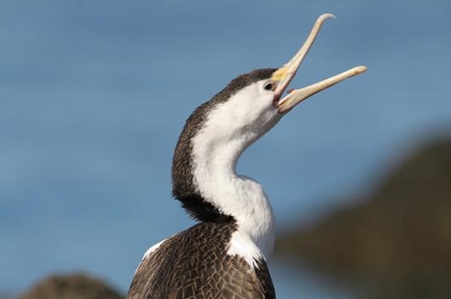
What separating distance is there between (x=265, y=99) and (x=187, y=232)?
1211mm

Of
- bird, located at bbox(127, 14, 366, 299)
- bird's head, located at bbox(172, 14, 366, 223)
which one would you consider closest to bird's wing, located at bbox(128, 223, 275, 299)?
bird, located at bbox(127, 14, 366, 299)

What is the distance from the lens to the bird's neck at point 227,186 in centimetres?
1323

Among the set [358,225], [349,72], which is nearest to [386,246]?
[358,225]

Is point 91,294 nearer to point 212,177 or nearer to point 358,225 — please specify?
Result: point 212,177

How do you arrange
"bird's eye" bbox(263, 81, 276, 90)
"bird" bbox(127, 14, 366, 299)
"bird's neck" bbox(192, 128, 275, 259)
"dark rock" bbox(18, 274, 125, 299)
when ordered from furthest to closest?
"dark rock" bbox(18, 274, 125, 299) < "bird's eye" bbox(263, 81, 276, 90) < "bird's neck" bbox(192, 128, 275, 259) < "bird" bbox(127, 14, 366, 299)

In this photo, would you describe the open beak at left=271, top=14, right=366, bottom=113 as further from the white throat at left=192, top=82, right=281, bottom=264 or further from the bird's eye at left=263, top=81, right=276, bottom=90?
the white throat at left=192, top=82, right=281, bottom=264

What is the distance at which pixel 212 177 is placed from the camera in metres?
13.3

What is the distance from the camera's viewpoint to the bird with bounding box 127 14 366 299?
12758 millimetres

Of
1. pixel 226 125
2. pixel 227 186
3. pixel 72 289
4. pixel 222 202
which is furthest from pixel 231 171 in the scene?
pixel 72 289

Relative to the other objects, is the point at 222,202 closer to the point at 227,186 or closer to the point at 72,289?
the point at 227,186

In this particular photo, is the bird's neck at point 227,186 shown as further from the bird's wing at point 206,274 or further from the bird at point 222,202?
the bird's wing at point 206,274

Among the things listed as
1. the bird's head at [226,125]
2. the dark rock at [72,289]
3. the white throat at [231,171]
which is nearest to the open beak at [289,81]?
the bird's head at [226,125]

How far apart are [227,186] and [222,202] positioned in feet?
0.42

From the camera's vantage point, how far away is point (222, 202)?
1328cm
